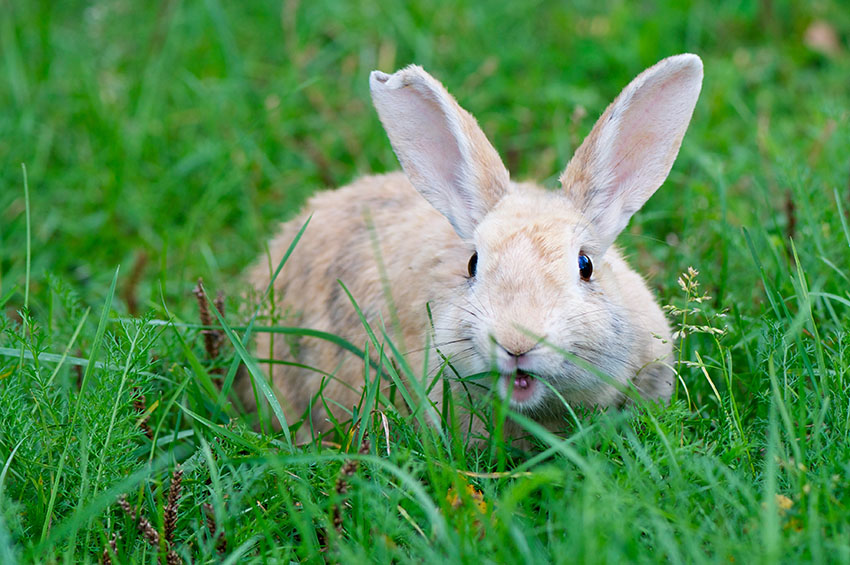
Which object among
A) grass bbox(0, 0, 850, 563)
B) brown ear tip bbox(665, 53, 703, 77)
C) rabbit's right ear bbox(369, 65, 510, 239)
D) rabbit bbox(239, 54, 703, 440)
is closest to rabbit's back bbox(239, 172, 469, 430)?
rabbit bbox(239, 54, 703, 440)

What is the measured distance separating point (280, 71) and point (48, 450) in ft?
12.9

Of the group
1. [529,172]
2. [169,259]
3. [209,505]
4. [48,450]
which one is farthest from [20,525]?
[529,172]

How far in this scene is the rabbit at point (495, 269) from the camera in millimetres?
3457

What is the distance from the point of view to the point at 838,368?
3.44 metres

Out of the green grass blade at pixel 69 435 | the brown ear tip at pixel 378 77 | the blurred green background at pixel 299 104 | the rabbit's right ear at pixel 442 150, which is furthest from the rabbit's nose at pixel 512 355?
the blurred green background at pixel 299 104

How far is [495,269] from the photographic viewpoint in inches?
143

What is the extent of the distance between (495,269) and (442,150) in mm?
810

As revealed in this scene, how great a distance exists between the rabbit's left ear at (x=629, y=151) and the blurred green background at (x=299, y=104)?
0.94 m

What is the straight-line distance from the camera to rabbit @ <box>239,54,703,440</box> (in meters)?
3.46

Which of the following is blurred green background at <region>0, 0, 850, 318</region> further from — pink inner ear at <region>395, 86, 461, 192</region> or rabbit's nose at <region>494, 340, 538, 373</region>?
rabbit's nose at <region>494, 340, 538, 373</region>

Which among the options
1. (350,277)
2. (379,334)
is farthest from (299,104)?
(379,334)

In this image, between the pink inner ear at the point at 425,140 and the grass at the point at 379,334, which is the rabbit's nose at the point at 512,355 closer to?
the grass at the point at 379,334

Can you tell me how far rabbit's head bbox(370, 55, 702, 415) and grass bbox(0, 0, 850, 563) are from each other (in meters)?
0.25

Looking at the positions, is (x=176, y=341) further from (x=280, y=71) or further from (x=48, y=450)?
(x=280, y=71)
